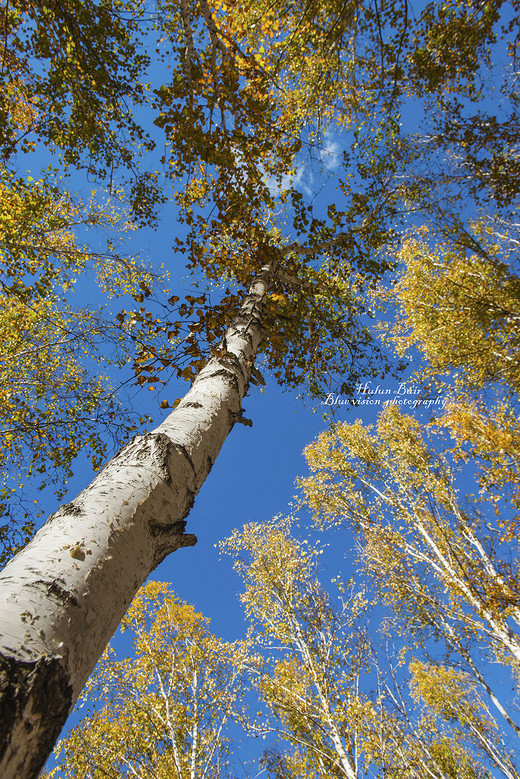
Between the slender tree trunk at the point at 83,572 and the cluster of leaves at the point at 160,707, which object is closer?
the slender tree trunk at the point at 83,572

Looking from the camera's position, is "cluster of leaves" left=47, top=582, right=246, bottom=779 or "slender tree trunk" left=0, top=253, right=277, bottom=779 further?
"cluster of leaves" left=47, top=582, right=246, bottom=779

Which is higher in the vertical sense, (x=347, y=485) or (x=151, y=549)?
(x=347, y=485)

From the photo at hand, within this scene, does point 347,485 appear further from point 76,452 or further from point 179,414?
point 179,414

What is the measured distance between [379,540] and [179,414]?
34.6ft

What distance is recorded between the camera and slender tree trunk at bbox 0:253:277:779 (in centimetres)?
63

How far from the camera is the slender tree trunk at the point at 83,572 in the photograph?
631mm

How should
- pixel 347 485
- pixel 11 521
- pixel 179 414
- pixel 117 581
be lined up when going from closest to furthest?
pixel 117 581
pixel 179 414
pixel 11 521
pixel 347 485

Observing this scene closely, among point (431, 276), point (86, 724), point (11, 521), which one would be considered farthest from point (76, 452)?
point (431, 276)

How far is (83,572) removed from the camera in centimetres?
88

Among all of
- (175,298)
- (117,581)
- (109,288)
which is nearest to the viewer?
(117,581)

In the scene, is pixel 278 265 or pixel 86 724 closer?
pixel 278 265

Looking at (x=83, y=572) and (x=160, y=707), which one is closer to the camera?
(x=83, y=572)

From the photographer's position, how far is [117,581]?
3.19 ft

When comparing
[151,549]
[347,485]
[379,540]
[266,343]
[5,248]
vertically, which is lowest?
[151,549]
